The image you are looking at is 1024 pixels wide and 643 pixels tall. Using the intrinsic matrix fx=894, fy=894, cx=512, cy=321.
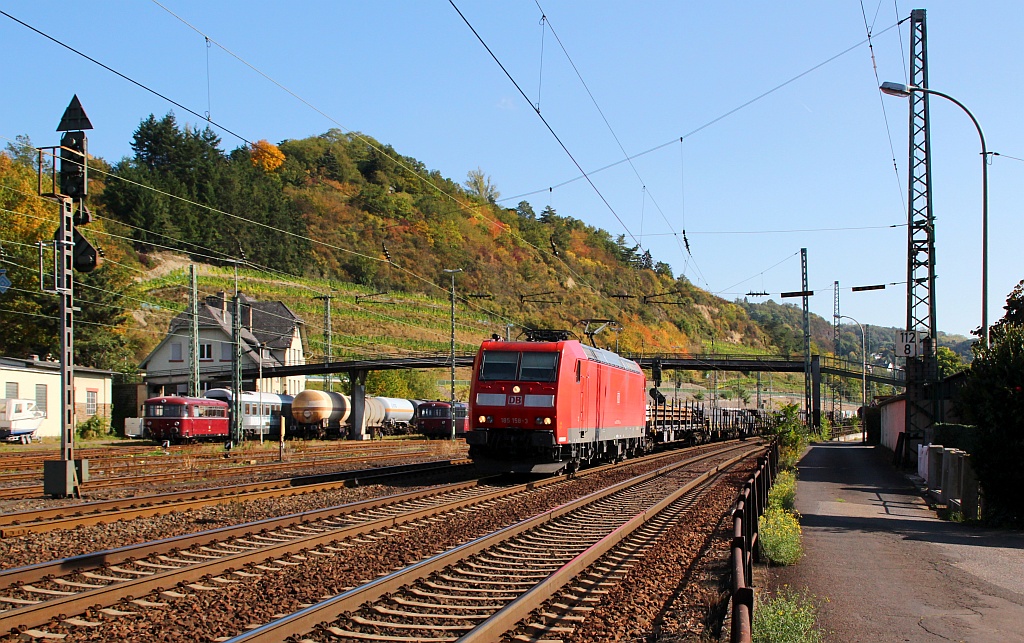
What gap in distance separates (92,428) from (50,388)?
9.57ft

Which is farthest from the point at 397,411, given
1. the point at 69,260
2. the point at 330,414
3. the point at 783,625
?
the point at 783,625

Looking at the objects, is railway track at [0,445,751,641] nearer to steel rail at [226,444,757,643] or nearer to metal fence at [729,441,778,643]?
steel rail at [226,444,757,643]

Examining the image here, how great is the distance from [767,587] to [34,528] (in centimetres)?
937

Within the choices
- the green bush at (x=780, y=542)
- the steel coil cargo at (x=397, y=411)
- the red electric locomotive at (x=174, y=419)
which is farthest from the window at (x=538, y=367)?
the steel coil cargo at (x=397, y=411)

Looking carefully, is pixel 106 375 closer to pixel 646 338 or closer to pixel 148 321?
pixel 148 321

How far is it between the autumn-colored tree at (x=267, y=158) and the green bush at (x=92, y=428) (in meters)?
87.3

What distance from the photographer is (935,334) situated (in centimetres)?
2553

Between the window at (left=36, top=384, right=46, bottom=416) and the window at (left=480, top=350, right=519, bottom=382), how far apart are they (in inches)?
1227

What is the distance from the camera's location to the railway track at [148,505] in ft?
40.6

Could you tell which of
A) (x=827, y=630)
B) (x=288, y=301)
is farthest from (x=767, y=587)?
(x=288, y=301)

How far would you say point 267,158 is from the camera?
434ft

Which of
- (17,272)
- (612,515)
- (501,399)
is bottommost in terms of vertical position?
(612,515)

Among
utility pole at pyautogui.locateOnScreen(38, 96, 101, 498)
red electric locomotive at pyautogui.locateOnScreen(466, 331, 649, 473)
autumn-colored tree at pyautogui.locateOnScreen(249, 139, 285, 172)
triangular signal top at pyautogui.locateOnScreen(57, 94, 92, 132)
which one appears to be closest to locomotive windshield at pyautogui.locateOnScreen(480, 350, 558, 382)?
red electric locomotive at pyautogui.locateOnScreen(466, 331, 649, 473)

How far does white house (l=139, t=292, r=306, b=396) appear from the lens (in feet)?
209
